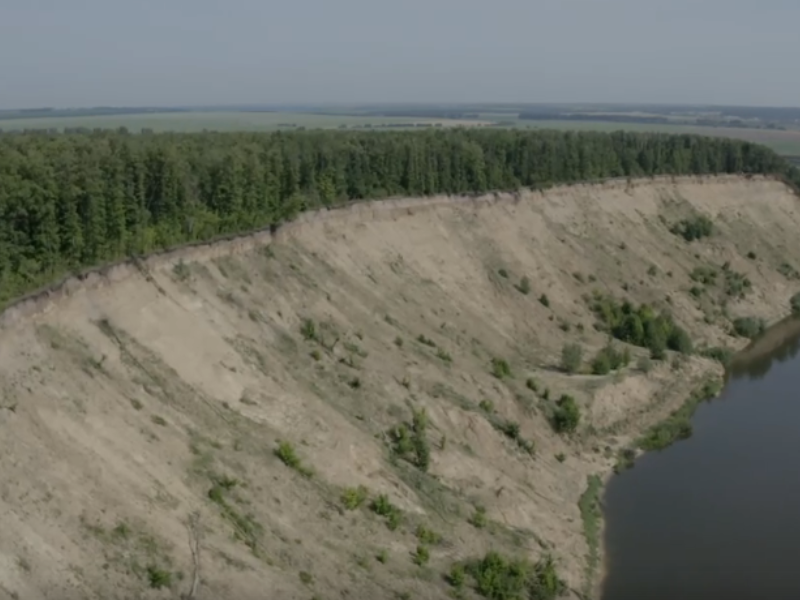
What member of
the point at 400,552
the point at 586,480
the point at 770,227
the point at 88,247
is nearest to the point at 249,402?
the point at 400,552

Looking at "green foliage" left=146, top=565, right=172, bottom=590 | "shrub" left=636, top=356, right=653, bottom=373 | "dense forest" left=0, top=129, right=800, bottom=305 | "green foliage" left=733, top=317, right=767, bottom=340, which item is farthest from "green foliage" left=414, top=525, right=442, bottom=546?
"green foliage" left=733, top=317, right=767, bottom=340

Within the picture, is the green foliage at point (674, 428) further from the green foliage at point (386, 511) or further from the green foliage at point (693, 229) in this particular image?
the green foliage at point (693, 229)

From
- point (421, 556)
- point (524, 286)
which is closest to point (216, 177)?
point (524, 286)

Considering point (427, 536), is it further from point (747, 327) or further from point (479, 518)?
point (747, 327)

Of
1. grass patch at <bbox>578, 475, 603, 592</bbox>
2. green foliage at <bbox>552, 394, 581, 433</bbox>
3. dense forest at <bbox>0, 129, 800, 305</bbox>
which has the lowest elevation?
grass patch at <bbox>578, 475, 603, 592</bbox>

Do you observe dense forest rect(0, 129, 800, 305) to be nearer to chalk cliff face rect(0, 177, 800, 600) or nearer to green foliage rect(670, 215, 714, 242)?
chalk cliff face rect(0, 177, 800, 600)

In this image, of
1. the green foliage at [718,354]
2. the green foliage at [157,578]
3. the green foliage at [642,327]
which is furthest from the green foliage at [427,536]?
the green foliage at [718,354]

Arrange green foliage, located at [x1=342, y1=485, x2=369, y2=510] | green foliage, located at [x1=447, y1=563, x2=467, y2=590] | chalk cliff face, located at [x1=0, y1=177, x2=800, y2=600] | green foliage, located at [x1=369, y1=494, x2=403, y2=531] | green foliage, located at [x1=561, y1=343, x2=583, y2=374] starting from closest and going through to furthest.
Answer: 1. chalk cliff face, located at [x1=0, y1=177, x2=800, y2=600]
2. green foliage, located at [x1=447, y1=563, x2=467, y2=590]
3. green foliage, located at [x1=342, y1=485, x2=369, y2=510]
4. green foliage, located at [x1=369, y1=494, x2=403, y2=531]
5. green foliage, located at [x1=561, y1=343, x2=583, y2=374]
